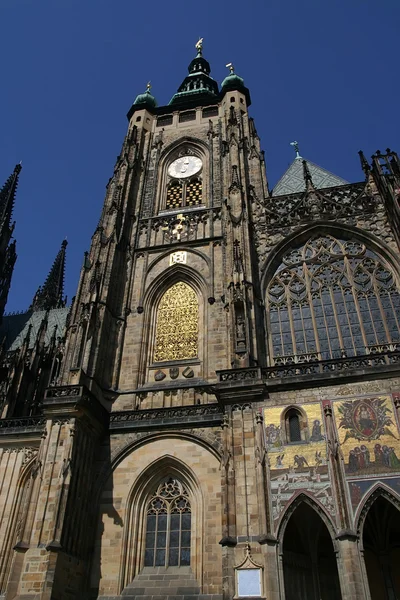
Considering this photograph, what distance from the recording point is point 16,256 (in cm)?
3822

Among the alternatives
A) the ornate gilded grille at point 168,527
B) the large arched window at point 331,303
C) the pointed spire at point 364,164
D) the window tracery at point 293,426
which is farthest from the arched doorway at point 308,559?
the pointed spire at point 364,164

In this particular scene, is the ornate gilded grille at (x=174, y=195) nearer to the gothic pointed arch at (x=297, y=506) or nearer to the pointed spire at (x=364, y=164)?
the pointed spire at (x=364, y=164)

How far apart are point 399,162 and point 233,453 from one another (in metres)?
12.8

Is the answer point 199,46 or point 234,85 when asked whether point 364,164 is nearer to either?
point 234,85

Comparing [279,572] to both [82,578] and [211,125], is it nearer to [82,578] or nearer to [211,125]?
[82,578]

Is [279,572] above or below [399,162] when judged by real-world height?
below

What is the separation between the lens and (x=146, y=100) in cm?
2752

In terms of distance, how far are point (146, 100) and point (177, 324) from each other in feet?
49.7

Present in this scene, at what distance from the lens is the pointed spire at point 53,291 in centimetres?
4147

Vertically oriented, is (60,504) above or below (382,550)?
above

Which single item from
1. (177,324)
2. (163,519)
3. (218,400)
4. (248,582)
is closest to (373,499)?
(248,582)

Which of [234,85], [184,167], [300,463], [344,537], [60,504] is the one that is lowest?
[344,537]

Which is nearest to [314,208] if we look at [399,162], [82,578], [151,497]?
[399,162]

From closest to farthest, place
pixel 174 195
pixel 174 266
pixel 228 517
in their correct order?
1. pixel 228 517
2. pixel 174 266
3. pixel 174 195
